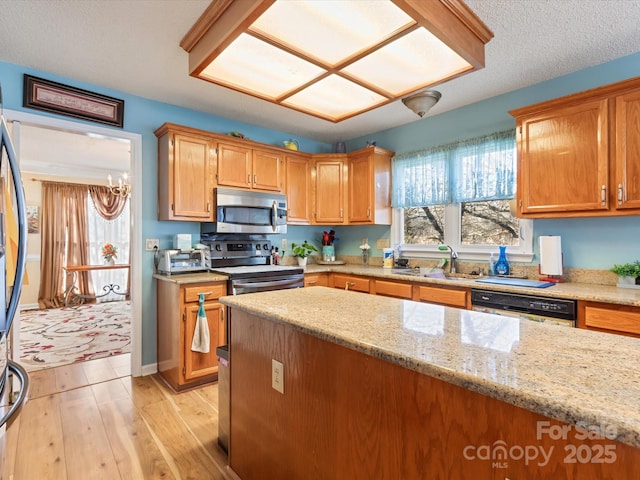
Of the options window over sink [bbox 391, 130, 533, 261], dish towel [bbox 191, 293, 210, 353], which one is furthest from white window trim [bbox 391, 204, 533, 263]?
dish towel [bbox 191, 293, 210, 353]

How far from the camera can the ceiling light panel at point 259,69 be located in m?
1.55

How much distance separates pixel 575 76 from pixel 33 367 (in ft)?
17.8

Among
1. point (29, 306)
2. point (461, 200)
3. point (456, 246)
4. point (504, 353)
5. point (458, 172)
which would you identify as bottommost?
point (29, 306)

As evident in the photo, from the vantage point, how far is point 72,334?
171 inches

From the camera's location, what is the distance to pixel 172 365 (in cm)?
285

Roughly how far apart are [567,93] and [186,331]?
3.63 m

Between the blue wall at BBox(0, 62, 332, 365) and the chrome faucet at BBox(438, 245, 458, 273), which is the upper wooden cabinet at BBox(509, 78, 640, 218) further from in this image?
the blue wall at BBox(0, 62, 332, 365)

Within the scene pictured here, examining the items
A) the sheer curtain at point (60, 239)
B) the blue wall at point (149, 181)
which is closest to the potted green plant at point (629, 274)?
the blue wall at point (149, 181)


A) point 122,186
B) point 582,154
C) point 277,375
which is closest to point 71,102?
point 277,375

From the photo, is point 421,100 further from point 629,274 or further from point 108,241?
point 108,241

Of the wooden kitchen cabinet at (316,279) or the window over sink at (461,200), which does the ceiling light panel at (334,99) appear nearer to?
the window over sink at (461,200)

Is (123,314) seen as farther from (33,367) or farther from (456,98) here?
(456,98)

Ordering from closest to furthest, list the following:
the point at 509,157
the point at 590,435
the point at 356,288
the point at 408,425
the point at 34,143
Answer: the point at 590,435 → the point at 408,425 → the point at 509,157 → the point at 356,288 → the point at 34,143

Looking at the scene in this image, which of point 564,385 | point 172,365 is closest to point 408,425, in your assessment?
point 564,385
